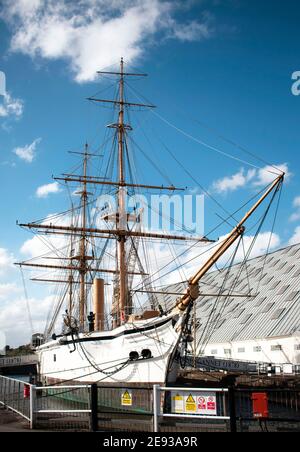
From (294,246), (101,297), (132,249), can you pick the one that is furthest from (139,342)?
(294,246)

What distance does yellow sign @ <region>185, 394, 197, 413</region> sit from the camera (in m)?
11.8

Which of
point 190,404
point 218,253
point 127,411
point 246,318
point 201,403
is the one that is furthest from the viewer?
point 246,318

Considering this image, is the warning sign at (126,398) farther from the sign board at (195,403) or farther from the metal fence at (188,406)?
the sign board at (195,403)

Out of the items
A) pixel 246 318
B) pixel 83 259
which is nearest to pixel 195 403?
pixel 246 318

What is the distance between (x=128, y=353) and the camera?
94.0ft

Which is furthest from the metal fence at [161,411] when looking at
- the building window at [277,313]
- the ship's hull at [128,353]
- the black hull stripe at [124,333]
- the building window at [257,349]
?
the building window at [277,313]

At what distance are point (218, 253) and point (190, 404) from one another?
1505 centimetres

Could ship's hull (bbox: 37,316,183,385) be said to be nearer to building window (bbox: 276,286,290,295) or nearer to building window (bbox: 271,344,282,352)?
building window (bbox: 271,344,282,352)

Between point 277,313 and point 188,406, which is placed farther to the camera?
point 277,313

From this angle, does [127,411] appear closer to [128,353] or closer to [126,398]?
[126,398]

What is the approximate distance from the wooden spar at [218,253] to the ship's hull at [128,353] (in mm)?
1275

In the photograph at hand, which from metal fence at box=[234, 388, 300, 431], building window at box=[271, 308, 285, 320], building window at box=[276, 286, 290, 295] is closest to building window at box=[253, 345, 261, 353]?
building window at box=[271, 308, 285, 320]

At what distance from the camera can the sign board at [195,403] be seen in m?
11.6
